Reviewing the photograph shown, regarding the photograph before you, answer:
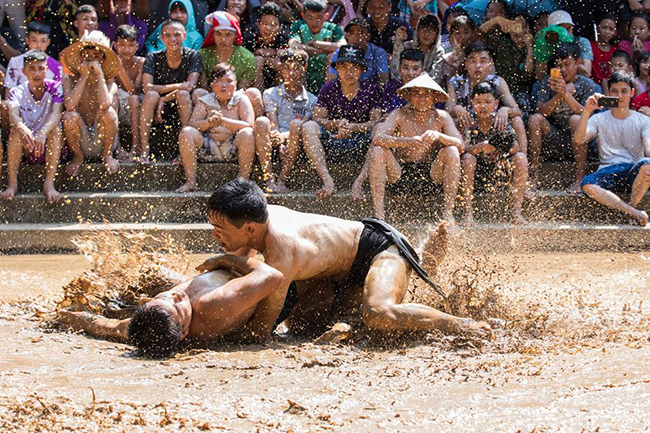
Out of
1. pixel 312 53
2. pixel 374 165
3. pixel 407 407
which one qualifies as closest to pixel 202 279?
pixel 407 407

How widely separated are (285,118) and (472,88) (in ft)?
6.43

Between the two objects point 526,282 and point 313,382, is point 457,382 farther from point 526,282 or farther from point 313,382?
point 526,282

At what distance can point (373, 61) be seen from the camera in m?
9.48

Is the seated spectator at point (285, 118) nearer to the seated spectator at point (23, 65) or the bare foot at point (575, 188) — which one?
the seated spectator at point (23, 65)

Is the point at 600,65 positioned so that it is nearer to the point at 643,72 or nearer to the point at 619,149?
the point at 643,72

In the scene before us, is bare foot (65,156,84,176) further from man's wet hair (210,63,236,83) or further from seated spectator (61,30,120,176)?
man's wet hair (210,63,236,83)

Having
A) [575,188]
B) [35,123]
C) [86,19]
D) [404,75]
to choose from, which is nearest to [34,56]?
[35,123]

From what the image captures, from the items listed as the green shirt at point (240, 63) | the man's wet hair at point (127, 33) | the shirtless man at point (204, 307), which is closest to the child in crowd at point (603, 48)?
the green shirt at point (240, 63)

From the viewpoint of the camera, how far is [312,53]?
9773 mm

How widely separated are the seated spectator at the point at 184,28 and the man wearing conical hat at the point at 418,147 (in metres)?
2.71

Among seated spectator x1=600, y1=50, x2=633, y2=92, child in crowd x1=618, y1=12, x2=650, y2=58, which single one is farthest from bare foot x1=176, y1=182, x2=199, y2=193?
child in crowd x1=618, y1=12, x2=650, y2=58

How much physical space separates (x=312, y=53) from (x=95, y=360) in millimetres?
5909

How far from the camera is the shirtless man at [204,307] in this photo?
4.52m

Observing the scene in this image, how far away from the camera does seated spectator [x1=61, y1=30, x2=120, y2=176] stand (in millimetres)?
8883
